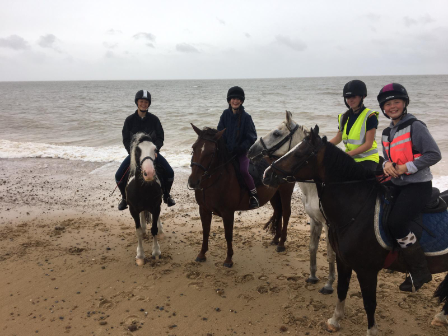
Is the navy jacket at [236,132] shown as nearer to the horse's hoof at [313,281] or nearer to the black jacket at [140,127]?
the black jacket at [140,127]

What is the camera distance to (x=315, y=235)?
15.3ft

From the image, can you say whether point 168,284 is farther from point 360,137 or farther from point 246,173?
point 360,137

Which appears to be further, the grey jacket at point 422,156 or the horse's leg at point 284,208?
the horse's leg at point 284,208

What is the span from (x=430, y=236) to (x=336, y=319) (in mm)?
1517

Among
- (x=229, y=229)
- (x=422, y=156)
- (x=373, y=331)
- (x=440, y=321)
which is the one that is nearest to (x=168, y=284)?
(x=229, y=229)

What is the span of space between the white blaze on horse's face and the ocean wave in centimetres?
704

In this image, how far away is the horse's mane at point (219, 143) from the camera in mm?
4738

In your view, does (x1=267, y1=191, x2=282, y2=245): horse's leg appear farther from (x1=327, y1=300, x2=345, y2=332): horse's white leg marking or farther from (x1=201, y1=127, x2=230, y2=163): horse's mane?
(x1=327, y1=300, x2=345, y2=332): horse's white leg marking

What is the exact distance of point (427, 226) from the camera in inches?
120

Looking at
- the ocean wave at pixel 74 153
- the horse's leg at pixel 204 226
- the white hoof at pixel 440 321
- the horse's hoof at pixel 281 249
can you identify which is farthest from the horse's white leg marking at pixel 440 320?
the ocean wave at pixel 74 153

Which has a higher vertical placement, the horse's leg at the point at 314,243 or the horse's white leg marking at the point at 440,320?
the horse's leg at the point at 314,243

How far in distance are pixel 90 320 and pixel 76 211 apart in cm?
432

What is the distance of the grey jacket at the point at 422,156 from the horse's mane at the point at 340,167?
371 mm

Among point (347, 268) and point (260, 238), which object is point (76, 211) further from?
point (347, 268)
